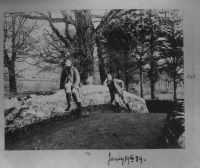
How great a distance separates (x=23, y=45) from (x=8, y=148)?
36 centimetres

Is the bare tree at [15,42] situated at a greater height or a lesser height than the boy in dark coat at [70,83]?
greater

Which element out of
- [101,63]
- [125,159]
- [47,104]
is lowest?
[125,159]

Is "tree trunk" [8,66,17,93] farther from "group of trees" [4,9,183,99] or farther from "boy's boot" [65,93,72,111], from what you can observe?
"boy's boot" [65,93,72,111]

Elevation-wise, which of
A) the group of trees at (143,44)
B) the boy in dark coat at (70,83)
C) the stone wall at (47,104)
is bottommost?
the stone wall at (47,104)

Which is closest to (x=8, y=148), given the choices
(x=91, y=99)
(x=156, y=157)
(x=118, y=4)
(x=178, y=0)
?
(x=91, y=99)

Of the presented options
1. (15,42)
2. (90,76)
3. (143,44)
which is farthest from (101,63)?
(15,42)

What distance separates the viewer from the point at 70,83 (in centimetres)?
102

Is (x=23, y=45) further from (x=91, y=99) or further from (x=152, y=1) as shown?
(x=152, y=1)

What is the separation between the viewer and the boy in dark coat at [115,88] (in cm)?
101

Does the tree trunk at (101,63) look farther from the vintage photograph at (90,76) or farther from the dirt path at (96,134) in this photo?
the dirt path at (96,134)

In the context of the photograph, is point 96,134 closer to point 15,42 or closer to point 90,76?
point 90,76

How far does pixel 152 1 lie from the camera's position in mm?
991

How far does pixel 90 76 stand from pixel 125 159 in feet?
1.02

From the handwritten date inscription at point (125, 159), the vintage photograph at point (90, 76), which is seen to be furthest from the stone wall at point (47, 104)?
the handwritten date inscription at point (125, 159)
